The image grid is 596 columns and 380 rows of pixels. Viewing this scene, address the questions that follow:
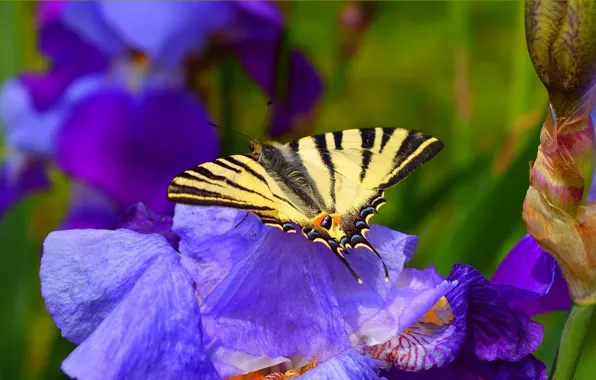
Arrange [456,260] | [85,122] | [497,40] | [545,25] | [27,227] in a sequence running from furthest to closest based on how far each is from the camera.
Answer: [497,40]
[85,122]
[27,227]
[456,260]
[545,25]

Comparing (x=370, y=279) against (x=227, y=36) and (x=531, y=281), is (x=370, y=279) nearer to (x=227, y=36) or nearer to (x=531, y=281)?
(x=531, y=281)

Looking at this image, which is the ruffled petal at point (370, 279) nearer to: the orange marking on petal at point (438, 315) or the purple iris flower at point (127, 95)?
the orange marking on petal at point (438, 315)

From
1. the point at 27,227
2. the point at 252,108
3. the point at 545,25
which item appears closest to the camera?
the point at 545,25

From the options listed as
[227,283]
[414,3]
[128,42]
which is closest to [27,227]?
[128,42]

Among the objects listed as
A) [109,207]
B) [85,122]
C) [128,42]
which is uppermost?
[128,42]

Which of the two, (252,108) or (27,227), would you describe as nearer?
(27,227)

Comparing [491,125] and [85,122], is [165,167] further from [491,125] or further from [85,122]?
[491,125]

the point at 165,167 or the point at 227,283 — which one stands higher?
the point at 227,283
